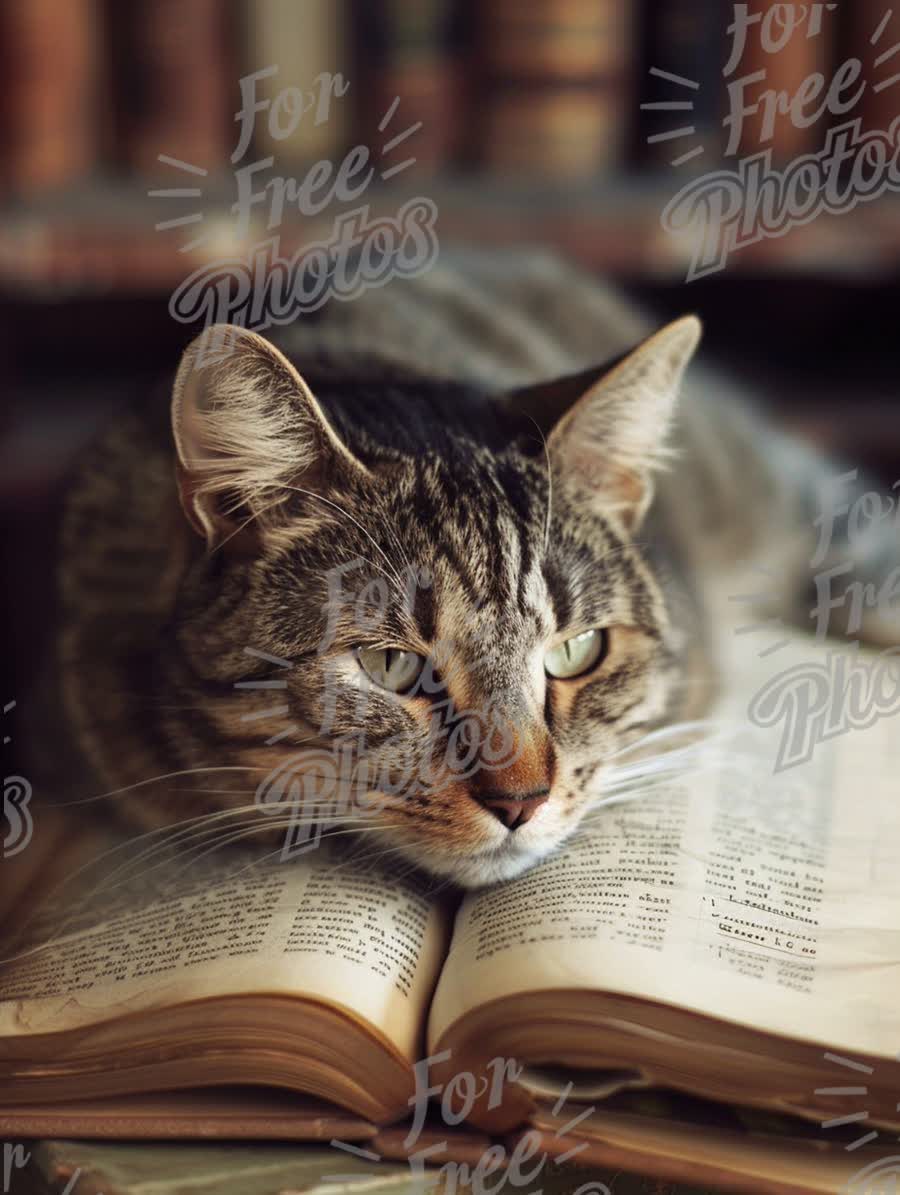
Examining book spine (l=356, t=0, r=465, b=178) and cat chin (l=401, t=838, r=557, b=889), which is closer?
cat chin (l=401, t=838, r=557, b=889)

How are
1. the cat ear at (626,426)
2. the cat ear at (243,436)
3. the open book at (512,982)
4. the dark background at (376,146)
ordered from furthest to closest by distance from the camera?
1. the dark background at (376,146)
2. the cat ear at (626,426)
3. the cat ear at (243,436)
4. the open book at (512,982)

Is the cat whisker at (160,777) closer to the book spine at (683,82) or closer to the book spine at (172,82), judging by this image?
the book spine at (172,82)

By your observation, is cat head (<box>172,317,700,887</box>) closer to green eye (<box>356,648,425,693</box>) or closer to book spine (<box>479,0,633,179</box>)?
green eye (<box>356,648,425,693</box>)

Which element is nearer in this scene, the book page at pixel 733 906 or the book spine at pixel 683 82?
the book page at pixel 733 906

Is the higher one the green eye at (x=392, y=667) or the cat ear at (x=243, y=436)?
the cat ear at (x=243, y=436)

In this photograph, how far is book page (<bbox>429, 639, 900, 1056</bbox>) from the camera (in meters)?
0.69

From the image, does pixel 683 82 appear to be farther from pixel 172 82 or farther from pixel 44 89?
pixel 44 89

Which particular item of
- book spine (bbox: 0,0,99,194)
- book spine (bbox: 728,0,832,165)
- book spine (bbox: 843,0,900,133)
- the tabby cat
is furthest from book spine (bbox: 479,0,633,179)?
the tabby cat

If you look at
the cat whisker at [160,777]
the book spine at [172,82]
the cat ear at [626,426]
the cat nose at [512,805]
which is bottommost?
the cat whisker at [160,777]

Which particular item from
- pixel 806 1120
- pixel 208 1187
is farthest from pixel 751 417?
pixel 208 1187

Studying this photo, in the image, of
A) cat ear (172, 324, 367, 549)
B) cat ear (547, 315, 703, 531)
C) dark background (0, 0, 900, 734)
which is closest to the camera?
cat ear (172, 324, 367, 549)

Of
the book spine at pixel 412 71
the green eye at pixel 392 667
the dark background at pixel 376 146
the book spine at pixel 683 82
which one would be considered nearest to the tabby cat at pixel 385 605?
the green eye at pixel 392 667

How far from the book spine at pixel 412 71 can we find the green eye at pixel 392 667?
103 centimetres

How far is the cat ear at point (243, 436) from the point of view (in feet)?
2.54
